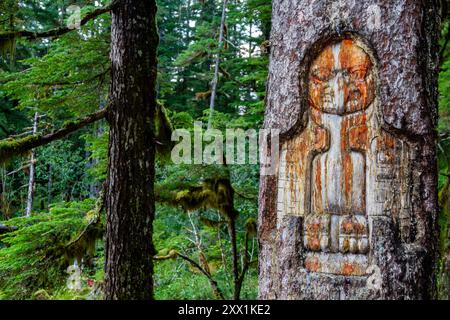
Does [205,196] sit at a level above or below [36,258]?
above

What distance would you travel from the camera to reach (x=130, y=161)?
4281 millimetres

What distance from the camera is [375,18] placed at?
2.41m

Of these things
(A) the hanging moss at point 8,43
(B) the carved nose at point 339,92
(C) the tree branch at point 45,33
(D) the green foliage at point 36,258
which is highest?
(C) the tree branch at point 45,33

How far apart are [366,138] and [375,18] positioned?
2.23ft

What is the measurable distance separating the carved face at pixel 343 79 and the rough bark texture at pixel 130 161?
7.64 ft

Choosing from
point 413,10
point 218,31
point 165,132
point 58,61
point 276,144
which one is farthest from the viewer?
point 218,31

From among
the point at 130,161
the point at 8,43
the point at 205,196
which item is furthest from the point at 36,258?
the point at 8,43

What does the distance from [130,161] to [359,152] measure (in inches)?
98.9

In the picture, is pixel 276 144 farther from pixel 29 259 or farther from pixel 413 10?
pixel 29 259

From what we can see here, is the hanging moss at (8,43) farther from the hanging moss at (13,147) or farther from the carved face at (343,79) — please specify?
the carved face at (343,79)

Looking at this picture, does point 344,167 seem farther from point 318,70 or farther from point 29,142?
point 29,142

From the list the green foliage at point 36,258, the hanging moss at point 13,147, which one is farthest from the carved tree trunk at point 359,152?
the green foliage at point 36,258

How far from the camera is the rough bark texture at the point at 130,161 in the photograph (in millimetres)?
4238
